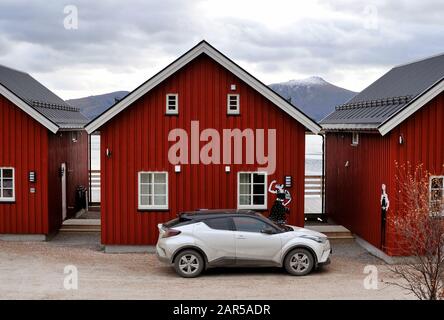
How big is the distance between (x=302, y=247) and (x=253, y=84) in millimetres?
5678

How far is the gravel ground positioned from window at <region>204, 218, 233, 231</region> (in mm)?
1237

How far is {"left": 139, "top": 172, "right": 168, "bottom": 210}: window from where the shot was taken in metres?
20.7

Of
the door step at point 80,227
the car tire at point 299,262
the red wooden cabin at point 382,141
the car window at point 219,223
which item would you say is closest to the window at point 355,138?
the red wooden cabin at point 382,141

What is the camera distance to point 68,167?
2620 centimetres

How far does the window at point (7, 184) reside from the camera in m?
22.1

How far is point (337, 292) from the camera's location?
15.0m

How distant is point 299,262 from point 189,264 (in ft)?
9.02

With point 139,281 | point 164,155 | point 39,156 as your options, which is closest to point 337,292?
point 139,281

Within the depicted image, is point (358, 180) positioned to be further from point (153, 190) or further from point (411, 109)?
point (153, 190)

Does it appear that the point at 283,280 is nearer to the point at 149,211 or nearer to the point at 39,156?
the point at 149,211

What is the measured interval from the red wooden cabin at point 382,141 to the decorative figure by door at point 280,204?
2.69 metres

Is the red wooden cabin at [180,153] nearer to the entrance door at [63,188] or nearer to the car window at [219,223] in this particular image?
the car window at [219,223]

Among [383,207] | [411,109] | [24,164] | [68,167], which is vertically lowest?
[383,207]

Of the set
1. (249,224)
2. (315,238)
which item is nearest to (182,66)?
(249,224)
